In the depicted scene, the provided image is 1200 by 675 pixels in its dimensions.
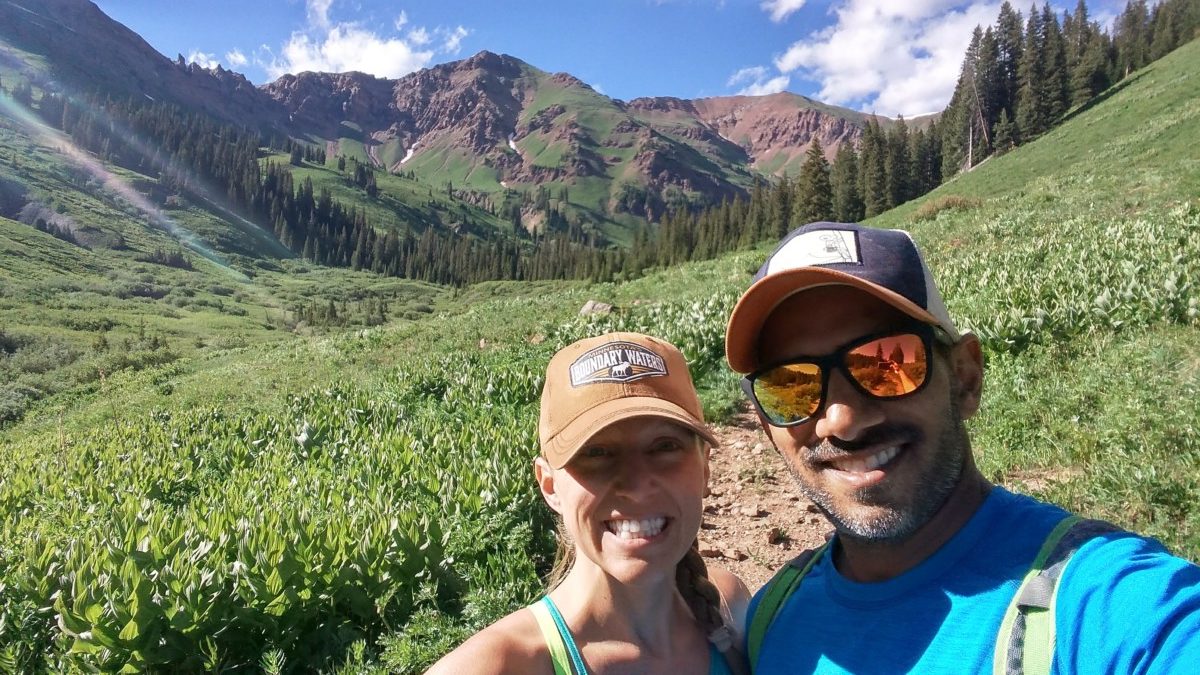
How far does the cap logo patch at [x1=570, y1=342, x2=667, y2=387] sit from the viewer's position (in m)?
2.20

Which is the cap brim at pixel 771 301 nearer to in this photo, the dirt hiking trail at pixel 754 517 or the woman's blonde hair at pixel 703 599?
the woman's blonde hair at pixel 703 599

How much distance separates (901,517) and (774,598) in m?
0.60

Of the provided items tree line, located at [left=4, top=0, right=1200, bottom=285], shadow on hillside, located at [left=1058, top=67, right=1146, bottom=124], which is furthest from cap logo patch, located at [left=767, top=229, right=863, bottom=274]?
shadow on hillside, located at [left=1058, top=67, right=1146, bottom=124]

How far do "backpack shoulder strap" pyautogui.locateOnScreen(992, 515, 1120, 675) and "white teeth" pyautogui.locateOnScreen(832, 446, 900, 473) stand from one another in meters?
0.41

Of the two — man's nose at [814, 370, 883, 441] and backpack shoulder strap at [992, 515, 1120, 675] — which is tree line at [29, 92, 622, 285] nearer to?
man's nose at [814, 370, 883, 441]

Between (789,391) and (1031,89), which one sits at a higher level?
(1031,89)

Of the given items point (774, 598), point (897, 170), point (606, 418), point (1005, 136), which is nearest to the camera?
point (606, 418)

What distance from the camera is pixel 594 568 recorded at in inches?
84.8

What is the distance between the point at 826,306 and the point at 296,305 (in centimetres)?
9821

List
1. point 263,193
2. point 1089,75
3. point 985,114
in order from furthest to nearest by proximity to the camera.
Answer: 1. point 263,193
2. point 985,114
3. point 1089,75

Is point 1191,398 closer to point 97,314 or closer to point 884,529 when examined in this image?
point 884,529

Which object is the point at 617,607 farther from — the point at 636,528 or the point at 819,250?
the point at 819,250

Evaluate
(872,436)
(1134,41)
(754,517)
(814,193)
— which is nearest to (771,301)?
(872,436)

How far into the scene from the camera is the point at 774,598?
2209mm
